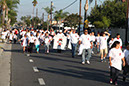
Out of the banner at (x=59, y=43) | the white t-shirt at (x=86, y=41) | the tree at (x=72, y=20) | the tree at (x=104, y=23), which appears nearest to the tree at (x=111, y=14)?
the tree at (x=104, y=23)

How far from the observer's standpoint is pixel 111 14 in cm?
5094

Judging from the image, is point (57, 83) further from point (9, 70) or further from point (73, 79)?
point (9, 70)

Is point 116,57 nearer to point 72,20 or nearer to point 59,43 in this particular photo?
point 59,43

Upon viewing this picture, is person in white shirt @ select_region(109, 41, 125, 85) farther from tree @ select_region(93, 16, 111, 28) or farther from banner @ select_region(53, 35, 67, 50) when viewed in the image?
tree @ select_region(93, 16, 111, 28)

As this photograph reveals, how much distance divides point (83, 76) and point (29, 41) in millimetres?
10446

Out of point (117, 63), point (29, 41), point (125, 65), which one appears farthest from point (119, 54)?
point (29, 41)

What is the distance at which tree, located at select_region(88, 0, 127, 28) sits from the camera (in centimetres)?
4947

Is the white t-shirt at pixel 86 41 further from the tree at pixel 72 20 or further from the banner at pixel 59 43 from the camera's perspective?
the tree at pixel 72 20

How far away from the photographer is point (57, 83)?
9.37 meters

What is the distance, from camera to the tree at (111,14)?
162 ft

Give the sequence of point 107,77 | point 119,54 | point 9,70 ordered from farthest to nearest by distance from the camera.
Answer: point 9,70 → point 107,77 → point 119,54

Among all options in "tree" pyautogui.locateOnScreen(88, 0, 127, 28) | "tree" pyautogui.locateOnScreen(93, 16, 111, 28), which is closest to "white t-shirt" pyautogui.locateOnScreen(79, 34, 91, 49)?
"tree" pyautogui.locateOnScreen(93, 16, 111, 28)

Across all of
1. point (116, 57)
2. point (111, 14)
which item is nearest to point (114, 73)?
point (116, 57)

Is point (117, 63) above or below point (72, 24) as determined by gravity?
below
